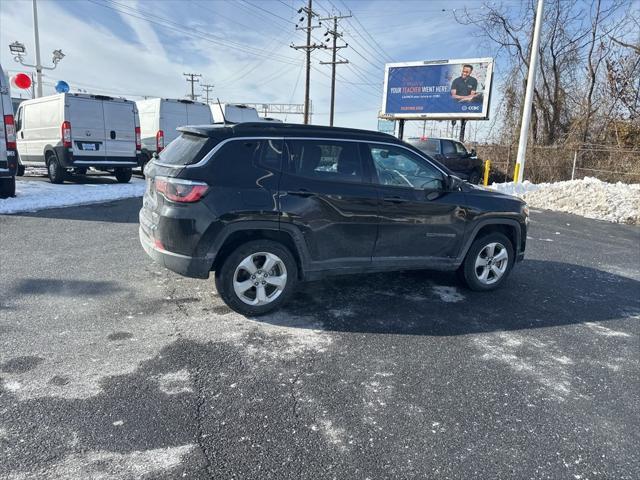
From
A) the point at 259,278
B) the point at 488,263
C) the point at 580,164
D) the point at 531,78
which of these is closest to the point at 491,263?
the point at 488,263

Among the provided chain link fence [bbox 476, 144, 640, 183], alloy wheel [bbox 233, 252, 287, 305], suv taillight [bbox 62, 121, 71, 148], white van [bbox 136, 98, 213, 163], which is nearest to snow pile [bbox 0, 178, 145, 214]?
suv taillight [bbox 62, 121, 71, 148]

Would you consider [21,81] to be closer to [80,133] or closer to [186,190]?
[80,133]

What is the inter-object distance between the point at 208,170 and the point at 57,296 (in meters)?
2.25

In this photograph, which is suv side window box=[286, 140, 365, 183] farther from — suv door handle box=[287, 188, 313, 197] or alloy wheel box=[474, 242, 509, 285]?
alloy wheel box=[474, 242, 509, 285]

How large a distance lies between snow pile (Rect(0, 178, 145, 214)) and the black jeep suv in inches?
257

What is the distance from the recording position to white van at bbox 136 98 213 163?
15758mm

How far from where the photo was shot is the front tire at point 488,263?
5.44 meters

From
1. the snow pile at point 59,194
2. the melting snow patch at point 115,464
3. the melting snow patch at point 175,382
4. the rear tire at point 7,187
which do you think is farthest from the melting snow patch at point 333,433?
the rear tire at point 7,187

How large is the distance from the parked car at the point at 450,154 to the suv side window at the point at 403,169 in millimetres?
11715

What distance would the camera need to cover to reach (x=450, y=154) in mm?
16781

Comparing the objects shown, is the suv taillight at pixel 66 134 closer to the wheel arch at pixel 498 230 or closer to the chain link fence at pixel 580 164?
the wheel arch at pixel 498 230

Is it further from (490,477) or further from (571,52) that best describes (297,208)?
(571,52)

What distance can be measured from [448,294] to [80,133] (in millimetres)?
11379

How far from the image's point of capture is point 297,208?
4355mm
